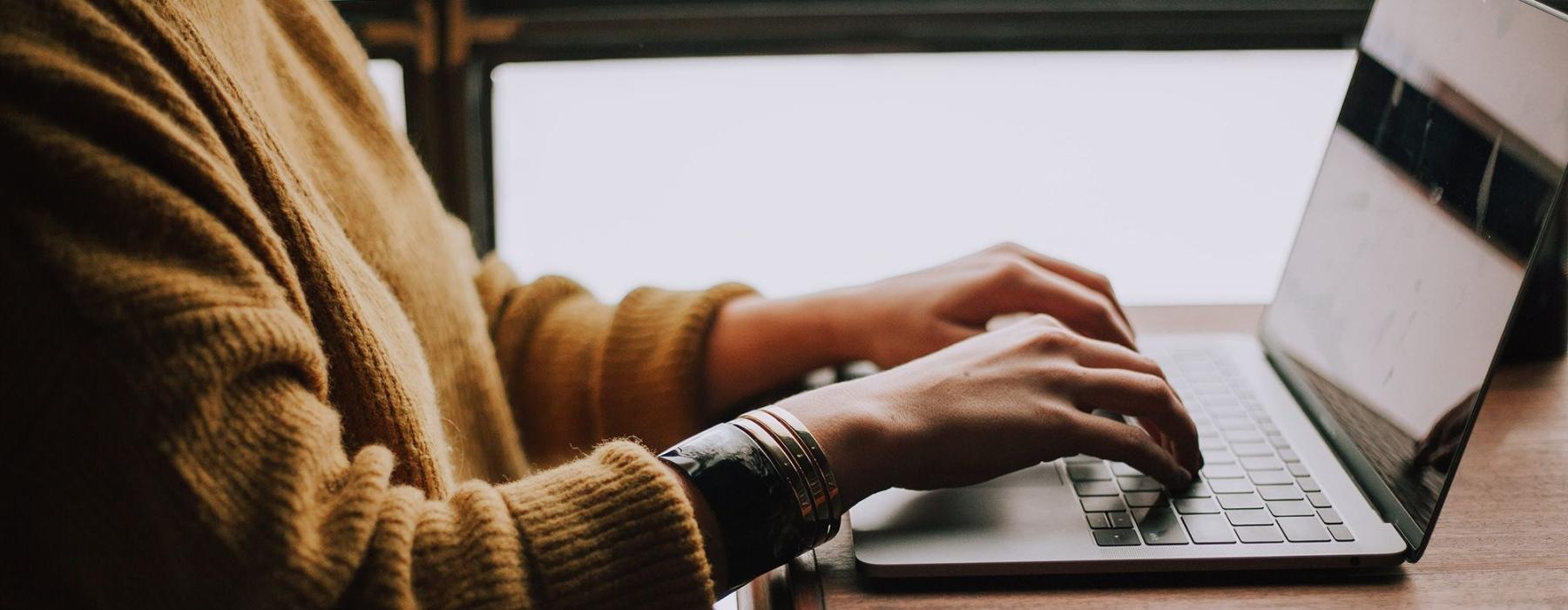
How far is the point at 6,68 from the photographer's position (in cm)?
42

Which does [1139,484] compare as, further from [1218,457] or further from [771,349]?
[771,349]

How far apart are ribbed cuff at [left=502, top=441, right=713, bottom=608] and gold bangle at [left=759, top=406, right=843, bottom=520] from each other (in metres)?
0.08

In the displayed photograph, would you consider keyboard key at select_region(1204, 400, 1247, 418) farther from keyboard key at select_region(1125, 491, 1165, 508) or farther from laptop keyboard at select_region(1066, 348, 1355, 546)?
keyboard key at select_region(1125, 491, 1165, 508)

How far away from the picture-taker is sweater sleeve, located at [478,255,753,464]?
804 mm

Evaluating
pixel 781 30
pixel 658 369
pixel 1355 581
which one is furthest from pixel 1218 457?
pixel 781 30

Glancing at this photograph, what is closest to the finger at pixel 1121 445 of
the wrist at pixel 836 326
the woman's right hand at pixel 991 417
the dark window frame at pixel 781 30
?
the woman's right hand at pixel 991 417

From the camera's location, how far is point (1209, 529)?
0.59m

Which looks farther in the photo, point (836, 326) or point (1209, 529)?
point (836, 326)

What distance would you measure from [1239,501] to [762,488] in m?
0.27

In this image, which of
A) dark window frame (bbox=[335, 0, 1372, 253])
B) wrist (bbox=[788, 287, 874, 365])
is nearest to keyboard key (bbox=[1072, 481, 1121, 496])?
wrist (bbox=[788, 287, 874, 365])

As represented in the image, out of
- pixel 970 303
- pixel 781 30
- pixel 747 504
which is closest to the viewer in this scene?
pixel 747 504

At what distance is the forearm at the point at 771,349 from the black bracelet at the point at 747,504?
0.25 metres

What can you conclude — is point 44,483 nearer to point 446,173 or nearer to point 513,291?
point 513,291

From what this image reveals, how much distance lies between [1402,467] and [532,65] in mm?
1030
